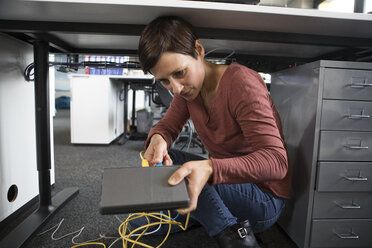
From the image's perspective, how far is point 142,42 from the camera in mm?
594

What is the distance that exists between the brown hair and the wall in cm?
73

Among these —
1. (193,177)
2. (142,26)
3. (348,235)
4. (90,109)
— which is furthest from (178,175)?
(90,109)

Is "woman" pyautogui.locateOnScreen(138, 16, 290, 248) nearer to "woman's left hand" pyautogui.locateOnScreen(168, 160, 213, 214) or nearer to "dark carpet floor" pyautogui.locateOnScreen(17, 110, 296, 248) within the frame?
"woman's left hand" pyautogui.locateOnScreen(168, 160, 213, 214)

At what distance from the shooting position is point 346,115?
800 millimetres

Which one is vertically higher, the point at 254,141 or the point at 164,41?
Answer: the point at 164,41

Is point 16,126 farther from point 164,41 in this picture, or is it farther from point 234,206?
point 234,206

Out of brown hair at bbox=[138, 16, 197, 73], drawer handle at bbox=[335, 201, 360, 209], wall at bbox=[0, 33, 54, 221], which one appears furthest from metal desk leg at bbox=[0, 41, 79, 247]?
drawer handle at bbox=[335, 201, 360, 209]

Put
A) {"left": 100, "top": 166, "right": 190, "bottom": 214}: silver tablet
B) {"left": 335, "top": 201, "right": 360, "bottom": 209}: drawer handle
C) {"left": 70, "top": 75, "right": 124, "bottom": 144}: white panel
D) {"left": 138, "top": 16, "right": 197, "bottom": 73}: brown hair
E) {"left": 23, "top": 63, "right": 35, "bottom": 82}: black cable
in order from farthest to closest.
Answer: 1. {"left": 70, "top": 75, "right": 124, "bottom": 144}: white panel
2. {"left": 23, "top": 63, "right": 35, "bottom": 82}: black cable
3. {"left": 335, "top": 201, "right": 360, "bottom": 209}: drawer handle
4. {"left": 138, "top": 16, "right": 197, "bottom": 73}: brown hair
5. {"left": 100, "top": 166, "right": 190, "bottom": 214}: silver tablet

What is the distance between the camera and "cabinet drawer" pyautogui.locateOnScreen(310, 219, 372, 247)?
2.76 ft

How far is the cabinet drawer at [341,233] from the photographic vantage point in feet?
2.76

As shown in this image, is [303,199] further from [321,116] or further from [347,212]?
[321,116]

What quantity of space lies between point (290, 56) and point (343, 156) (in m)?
0.70

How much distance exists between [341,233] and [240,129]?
57cm

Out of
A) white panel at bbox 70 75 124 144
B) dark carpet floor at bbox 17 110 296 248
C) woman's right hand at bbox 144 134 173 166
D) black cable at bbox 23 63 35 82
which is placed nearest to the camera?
woman's right hand at bbox 144 134 173 166
